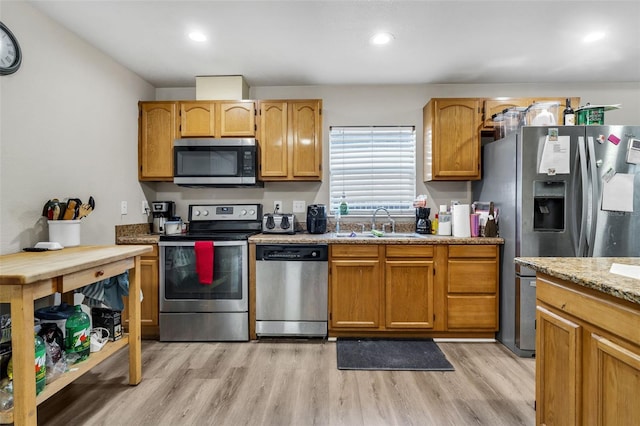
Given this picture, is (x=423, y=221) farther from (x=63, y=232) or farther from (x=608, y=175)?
(x=63, y=232)

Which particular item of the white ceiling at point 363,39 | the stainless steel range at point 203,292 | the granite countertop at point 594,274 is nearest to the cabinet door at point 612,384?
the granite countertop at point 594,274

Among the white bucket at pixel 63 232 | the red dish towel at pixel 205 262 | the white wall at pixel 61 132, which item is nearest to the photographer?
the white wall at pixel 61 132

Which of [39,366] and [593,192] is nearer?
[39,366]

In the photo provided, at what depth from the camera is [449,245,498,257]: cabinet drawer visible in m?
2.62

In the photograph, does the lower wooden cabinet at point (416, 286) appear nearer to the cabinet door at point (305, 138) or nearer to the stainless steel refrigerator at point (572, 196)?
the stainless steel refrigerator at point (572, 196)

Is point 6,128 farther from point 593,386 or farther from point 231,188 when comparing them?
point 593,386

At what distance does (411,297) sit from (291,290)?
1026 millimetres

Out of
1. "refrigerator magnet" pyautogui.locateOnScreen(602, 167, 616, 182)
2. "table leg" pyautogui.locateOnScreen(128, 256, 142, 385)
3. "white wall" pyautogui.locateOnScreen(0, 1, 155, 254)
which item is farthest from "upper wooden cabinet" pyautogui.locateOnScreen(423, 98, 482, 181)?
"white wall" pyautogui.locateOnScreen(0, 1, 155, 254)

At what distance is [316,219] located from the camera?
298cm

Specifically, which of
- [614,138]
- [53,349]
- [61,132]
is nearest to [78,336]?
[53,349]

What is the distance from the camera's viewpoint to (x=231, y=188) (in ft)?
10.7

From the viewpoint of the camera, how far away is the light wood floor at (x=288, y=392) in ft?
5.56

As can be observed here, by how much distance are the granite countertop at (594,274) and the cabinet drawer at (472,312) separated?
4.15 ft

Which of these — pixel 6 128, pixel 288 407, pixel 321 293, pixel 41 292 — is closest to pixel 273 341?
pixel 321 293
